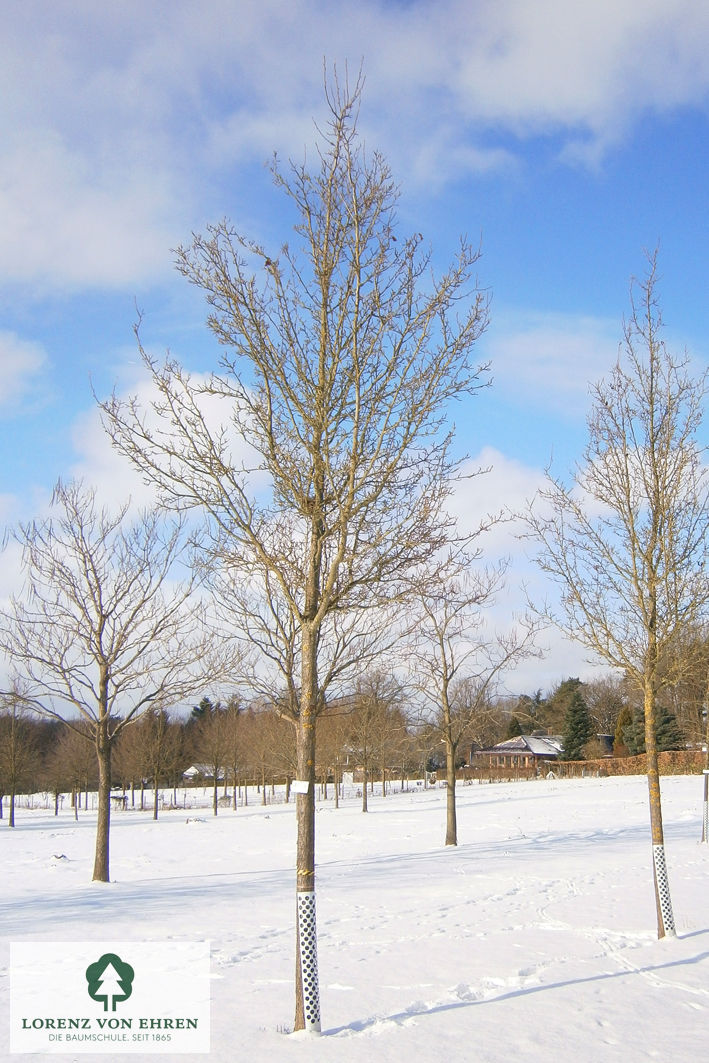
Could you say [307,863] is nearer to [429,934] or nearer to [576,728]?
[429,934]

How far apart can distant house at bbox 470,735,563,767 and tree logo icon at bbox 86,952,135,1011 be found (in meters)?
80.9

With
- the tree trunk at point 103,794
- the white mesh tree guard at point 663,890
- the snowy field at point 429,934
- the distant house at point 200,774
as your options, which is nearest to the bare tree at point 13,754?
the snowy field at point 429,934

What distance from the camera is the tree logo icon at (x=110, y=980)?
6910 millimetres

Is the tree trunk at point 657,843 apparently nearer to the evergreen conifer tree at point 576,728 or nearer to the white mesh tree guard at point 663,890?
the white mesh tree guard at point 663,890

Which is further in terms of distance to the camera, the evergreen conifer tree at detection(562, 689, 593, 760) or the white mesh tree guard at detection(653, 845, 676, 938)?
the evergreen conifer tree at detection(562, 689, 593, 760)

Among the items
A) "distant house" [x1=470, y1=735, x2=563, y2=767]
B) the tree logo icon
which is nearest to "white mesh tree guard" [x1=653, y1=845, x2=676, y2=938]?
the tree logo icon

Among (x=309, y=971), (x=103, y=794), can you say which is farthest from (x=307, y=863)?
(x=103, y=794)

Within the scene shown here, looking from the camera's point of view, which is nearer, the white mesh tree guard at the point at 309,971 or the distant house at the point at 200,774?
the white mesh tree guard at the point at 309,971

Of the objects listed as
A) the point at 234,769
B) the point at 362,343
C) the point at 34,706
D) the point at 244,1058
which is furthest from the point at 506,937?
the point at 234,769

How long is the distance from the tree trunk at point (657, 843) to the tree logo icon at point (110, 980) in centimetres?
537

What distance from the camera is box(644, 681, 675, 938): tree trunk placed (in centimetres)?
885

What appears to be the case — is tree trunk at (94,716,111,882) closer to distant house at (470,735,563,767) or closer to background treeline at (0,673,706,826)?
background treeline at (0,673,706,826)

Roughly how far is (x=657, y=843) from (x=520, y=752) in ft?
268

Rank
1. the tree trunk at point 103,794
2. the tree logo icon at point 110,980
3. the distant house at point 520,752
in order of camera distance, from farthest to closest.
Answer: the distant house at point 520,752 → the tree trunk at point 103,794 → the tree logo icon at point 110,980
